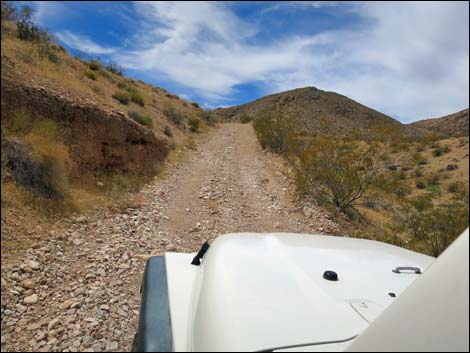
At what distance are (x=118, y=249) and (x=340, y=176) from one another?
5.71 metres

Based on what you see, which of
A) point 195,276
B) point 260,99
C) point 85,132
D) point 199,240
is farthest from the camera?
point 260,99

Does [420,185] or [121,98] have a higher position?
[121,98]

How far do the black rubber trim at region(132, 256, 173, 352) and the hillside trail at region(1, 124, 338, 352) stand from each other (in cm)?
176

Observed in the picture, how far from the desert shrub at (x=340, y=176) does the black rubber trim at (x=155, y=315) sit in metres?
6.88

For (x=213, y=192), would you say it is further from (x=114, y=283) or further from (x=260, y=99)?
(x=260, y=99)

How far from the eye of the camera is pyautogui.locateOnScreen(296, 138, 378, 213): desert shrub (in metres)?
7.72

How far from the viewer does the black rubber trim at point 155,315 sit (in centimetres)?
114

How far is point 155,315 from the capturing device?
130cm

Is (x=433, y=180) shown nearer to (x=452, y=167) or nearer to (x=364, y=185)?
(x=452, y=167)

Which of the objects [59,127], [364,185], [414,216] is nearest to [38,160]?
[59,127]

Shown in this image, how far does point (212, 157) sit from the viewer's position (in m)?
12.6

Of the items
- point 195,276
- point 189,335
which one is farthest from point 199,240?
point 189,335

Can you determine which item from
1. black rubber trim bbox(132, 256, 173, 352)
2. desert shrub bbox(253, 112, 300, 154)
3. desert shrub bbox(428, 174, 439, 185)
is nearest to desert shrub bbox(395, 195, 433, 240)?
black rubber trim bbox(132, 256, 173, 352)

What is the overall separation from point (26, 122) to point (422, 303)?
7.23 m
